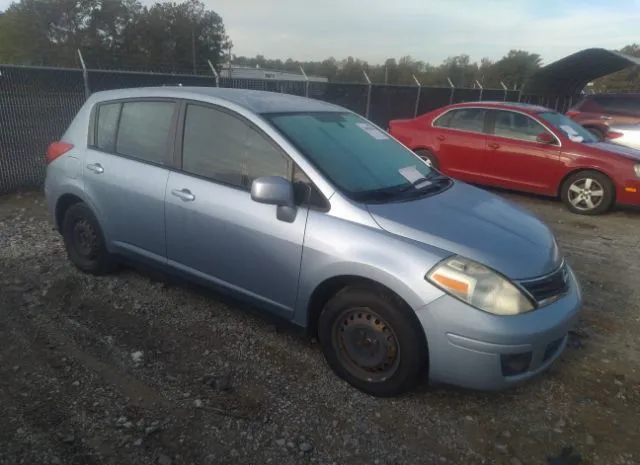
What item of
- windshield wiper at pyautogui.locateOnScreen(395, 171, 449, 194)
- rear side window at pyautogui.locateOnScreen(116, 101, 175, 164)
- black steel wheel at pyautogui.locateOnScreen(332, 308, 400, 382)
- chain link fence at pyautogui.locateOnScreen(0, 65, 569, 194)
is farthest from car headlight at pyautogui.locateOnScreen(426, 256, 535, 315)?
chain link fence at pyautogui.locateOnScreen(0, 65, 569, 194)

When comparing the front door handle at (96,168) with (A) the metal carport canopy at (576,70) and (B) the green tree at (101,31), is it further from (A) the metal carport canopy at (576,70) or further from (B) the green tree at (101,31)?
(B) the green tree at (101,31)

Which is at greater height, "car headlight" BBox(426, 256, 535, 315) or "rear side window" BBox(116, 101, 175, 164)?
"rear side window" BBox(116, 101, 175, 164)

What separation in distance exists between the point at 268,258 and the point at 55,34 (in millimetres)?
54530

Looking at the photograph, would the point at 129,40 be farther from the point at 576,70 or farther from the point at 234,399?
the point at 234,399

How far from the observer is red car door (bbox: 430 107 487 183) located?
8.33m

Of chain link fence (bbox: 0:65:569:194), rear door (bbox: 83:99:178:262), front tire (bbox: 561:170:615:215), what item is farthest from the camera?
front tire (bbox: 561:170:615:215)

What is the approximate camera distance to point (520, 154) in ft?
25.9

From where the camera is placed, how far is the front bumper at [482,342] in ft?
8.32

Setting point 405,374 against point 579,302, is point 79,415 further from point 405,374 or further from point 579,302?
point 579,302

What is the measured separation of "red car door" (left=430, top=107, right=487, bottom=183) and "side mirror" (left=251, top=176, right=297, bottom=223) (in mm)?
6146

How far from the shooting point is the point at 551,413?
2.88m

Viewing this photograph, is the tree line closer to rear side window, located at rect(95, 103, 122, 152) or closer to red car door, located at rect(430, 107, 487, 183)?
red car door, located at rect(430, 107, 487, 183)

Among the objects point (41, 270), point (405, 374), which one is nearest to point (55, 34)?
point (41, 270)

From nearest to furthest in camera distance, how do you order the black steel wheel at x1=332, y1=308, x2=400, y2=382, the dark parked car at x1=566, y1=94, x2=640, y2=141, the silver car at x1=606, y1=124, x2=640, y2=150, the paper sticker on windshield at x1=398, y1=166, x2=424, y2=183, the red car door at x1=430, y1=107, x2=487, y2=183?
the black steel wheel at x1=332, y1=308, x2=400, y2=382 → the paper sticker on windshield at x1=398, y1=166, x2=424, y2=183 → the red car door at x1=430, y1=107, x2=487, y2=183 → the silver car at x1=606, y1=124, x2=640, y2=150 → the dark parked car at x1=566, y1=94, x2=640, y2=141
